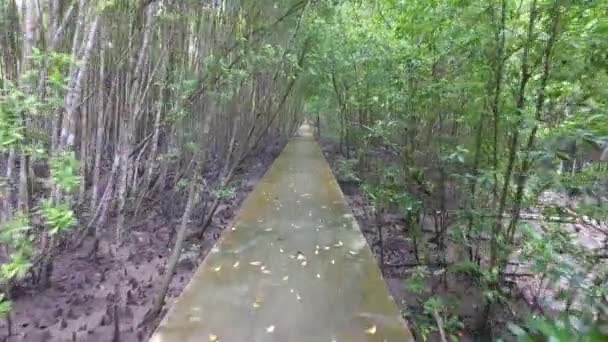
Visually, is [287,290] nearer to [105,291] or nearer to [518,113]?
[105,291]

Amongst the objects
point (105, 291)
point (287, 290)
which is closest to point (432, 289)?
point (287, 290)

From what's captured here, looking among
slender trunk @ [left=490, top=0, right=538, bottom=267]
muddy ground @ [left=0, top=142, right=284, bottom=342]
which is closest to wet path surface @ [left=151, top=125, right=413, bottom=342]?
muddy ground @ [left=0, top=142, right=284, bottom=342]

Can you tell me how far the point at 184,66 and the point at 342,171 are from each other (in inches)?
175

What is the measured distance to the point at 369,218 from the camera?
6793 millimetres

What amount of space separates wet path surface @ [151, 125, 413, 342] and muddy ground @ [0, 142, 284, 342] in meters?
0.66

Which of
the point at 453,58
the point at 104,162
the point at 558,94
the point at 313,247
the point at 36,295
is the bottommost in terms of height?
the point at 36,295

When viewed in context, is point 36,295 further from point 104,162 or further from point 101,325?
point 104,162

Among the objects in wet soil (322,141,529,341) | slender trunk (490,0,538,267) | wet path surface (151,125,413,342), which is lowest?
wet soil (322,141,529,341)

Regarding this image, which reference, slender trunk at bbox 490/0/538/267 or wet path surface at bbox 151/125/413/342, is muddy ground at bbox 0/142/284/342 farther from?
slender trunk at bbox 490/0/538/267

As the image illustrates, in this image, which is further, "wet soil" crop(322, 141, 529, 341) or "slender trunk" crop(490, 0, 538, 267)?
"wet soil" crop(322, 141, 529, 341)

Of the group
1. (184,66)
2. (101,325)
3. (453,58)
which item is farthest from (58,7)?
(453,58)

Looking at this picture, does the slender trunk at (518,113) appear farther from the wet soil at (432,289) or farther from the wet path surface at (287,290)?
the wet path surface at (287,290)

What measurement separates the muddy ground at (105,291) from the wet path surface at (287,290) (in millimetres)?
655

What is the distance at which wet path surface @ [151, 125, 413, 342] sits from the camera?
2455mm
